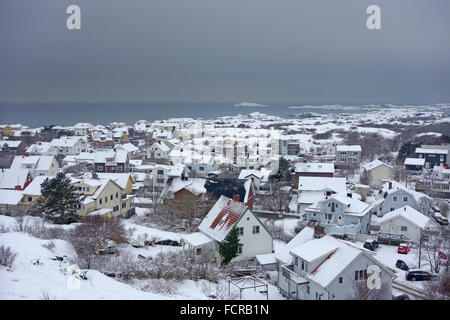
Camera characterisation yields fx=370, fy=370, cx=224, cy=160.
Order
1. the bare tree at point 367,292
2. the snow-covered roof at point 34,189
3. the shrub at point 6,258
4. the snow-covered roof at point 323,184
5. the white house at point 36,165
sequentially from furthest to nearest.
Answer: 1. the white house at point 36,165
2. the snow-covered roof at point 323,184
3. the snow-covered roof at point 34,189
4. the bare tree at point 367,292
5. the shrub at point 6,258

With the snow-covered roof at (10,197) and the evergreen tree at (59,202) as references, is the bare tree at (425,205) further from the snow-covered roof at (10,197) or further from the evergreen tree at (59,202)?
the snow-covered roof at (10,197)

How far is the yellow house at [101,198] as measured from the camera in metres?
12.3

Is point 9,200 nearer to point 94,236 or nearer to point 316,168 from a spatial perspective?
point 94,236

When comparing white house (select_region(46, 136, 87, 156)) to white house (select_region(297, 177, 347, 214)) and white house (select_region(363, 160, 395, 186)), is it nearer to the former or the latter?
white house (select_region(297, 177, 347, 214))

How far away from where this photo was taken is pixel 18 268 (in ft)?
13.8

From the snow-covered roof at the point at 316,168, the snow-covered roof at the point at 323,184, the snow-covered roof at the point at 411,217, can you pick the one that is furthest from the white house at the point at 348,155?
the snow-covered roof at the point at 411,217

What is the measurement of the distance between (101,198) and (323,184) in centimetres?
954

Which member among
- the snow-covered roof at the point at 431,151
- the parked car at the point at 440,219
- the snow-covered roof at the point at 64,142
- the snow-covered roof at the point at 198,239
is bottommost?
the parked car at the point at 440,219

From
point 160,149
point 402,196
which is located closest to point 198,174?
point 160,149

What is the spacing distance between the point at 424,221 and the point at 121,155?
59.0ft

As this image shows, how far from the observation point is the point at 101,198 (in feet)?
42.4

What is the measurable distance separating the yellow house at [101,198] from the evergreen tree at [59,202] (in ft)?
3.34

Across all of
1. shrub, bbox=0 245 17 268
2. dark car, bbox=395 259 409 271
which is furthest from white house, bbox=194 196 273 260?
shrub, bbox=0 245 17 268

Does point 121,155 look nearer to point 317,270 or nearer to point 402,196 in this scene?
point 402,196
